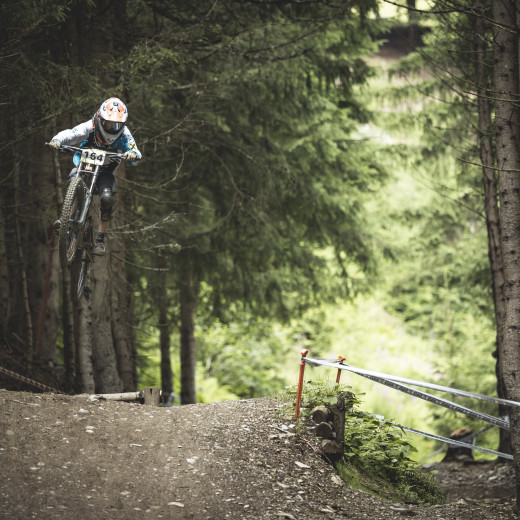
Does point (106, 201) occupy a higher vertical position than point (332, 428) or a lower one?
higher

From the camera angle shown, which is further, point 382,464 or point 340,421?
point 382,464

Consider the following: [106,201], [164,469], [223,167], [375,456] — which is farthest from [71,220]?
[223,167]

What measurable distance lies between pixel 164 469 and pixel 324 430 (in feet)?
6.02

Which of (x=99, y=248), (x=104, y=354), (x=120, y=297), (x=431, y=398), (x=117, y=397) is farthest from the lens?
(x=120, y=297)

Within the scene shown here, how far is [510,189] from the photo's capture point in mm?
6512

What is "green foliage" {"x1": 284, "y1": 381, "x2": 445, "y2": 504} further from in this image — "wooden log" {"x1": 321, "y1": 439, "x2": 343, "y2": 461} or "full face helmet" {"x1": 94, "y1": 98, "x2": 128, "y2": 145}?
"full face helmet" {"x1": 94, "y1": 98, "x2": 128, "y2": 145}

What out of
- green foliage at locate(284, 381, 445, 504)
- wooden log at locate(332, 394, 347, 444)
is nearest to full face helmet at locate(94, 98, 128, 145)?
green foliage at locate(284, 381, 445, 504)

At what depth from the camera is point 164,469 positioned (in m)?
5.80

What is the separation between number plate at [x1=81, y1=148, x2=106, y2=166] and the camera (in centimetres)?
661

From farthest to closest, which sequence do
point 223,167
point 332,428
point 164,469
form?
1. point 223,167
2. point 332,428
3. point 164,469

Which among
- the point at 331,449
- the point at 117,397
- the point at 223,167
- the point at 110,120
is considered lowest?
the point at 331,449

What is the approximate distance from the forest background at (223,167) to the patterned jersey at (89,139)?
857 mm

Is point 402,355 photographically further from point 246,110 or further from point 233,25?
point 233,25

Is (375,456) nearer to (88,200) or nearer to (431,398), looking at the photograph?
(431,398)
